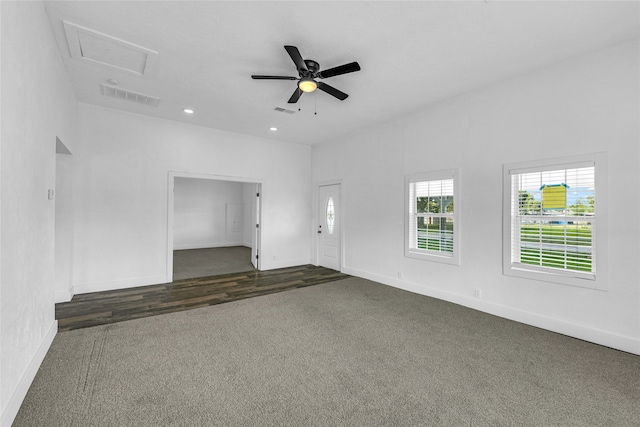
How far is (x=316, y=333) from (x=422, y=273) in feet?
7.55

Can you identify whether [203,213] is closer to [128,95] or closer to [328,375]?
[128,95]

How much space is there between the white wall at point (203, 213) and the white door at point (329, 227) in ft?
16.6

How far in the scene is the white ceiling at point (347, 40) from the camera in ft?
7.82

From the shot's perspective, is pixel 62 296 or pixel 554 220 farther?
pixel 62 296

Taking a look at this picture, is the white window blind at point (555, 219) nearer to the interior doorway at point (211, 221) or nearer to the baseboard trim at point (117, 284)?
the baseboard trim at point (117, 284)

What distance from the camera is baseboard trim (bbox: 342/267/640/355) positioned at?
9.15ft

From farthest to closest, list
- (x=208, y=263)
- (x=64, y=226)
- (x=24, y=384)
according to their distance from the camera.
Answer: (x=208, y=263), (x=64, y=226), (x=24, y=384)

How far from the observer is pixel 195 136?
548 centimetres

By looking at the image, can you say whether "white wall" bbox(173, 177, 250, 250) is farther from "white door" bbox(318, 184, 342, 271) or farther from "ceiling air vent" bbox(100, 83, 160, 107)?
"ceiling air vent" bbox(100, 83, 160, 107)

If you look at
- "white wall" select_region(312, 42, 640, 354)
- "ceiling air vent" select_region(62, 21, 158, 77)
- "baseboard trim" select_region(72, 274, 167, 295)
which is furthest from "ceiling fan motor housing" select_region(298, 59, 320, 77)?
"baseboard trim" select_region(72, 274, 167, 295)

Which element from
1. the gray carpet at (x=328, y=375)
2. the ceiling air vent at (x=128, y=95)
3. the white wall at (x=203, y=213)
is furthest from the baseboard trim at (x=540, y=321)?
the white wall at (x=203, y=213)

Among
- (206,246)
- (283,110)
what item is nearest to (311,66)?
(283,110)

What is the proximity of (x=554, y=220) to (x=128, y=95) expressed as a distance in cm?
596

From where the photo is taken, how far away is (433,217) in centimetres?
453
